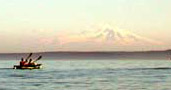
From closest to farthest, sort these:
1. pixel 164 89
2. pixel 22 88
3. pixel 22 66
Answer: pixel 164 89
pixel 22 88
pixel 22 66

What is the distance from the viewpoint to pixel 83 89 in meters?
76.8

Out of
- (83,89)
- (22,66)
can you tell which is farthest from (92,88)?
(22,66)

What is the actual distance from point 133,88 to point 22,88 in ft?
47.5

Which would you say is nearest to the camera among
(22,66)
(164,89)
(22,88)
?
(164,89)

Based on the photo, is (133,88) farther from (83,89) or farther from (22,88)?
(22,88)

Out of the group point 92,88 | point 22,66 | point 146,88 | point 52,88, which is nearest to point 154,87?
point 146,88

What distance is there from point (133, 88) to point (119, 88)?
68.7 inches

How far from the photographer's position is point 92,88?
3041 inches

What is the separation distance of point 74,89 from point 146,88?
29.8 ft

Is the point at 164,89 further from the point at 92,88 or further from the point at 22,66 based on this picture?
the point at 22,66

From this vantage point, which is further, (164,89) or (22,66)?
(22,66)

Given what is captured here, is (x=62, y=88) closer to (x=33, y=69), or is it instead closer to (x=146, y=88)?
(x=146, y=88)

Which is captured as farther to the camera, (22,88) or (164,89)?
(22,88)

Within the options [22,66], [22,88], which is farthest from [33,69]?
[22,88]
